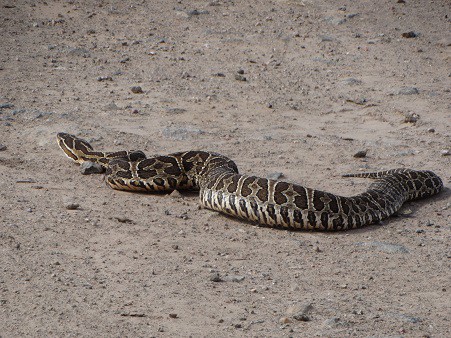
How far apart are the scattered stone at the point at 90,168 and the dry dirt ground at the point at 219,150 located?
0.11 m

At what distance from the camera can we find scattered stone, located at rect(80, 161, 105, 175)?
36.3ft

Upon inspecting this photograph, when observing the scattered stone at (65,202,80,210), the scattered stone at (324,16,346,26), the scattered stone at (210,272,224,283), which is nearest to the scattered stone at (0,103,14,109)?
the scattered stone at (65,202,80,210)

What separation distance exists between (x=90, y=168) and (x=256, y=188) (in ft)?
8.31

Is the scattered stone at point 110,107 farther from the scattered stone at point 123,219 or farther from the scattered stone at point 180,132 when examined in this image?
the scattered stone at point 123,219

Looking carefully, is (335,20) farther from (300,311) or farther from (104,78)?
(300,311)

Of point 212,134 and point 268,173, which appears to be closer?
point 268,173

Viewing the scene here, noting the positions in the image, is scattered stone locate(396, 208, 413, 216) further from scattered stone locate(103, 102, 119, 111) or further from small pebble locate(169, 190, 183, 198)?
scattered stone locate(103, 102, 119, 111)

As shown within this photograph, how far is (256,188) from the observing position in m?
9.62

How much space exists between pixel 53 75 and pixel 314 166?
5333 millimetres

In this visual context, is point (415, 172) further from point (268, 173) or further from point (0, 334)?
point (0, 334)

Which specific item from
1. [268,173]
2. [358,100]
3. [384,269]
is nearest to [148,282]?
[384,269]

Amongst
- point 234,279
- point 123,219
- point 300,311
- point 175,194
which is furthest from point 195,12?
point 300,311

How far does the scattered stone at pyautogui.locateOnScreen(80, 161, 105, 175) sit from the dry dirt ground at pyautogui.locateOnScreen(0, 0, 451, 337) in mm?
107

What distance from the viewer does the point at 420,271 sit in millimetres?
8367
